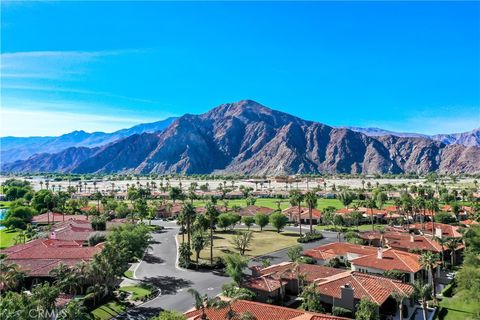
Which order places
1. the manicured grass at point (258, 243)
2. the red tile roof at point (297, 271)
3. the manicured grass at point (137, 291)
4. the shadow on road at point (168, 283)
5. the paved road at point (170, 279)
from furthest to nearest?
1. the manicured grass at point (258, 243)
2. the shadow on road at point (168, 283)
3. the red tile roof at point (297, 271)
4. the manicured grass at point (137, 291)
5. the paved road at point (170, 279)

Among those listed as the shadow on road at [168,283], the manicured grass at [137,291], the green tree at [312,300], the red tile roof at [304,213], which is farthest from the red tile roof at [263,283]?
the red tile roof at [304,213]

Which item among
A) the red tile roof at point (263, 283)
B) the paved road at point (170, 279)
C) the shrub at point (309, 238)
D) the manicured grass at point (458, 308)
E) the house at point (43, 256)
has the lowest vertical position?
the manicured grass at point (458, 308)

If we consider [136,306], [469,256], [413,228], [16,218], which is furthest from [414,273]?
[16,218]

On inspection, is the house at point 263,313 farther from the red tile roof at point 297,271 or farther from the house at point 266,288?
the red tile roof at point 297,271

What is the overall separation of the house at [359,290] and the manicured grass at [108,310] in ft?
66.5

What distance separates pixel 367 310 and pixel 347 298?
4.59 metres

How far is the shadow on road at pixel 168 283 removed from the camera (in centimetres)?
4741

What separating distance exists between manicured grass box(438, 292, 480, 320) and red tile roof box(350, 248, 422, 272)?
5099mm

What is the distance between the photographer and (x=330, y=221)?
96.5 m

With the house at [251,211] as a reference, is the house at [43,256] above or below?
below

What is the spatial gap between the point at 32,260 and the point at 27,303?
25415mm

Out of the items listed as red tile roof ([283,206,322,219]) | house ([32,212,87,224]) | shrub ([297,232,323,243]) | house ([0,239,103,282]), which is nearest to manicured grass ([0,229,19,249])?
house ([32,212,87,224])

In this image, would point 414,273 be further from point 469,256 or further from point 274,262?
point 274,262

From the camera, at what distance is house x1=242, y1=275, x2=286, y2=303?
42781 millimetres
